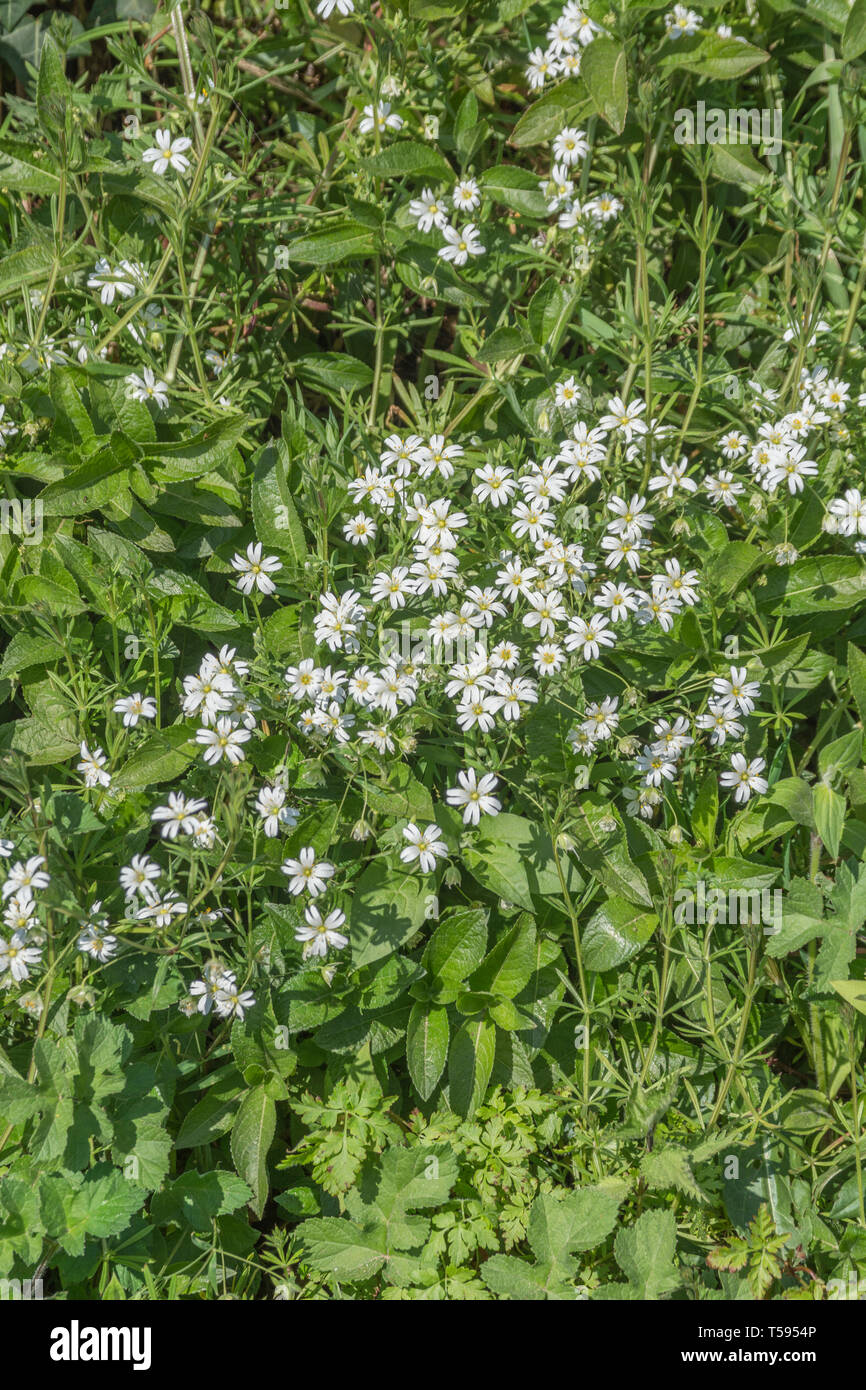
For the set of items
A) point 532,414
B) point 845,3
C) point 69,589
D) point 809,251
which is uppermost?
point 845,3

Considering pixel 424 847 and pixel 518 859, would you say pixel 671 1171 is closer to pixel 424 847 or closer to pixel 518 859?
pixel 518 859

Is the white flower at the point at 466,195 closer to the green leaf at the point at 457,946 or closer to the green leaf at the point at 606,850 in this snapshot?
the green leaf at the point at 606,850

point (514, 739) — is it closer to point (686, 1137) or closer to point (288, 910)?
point (288, 910)

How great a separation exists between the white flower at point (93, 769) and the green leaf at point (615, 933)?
1.27 metres

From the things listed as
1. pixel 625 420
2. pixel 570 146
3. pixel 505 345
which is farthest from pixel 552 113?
pixel 625 420

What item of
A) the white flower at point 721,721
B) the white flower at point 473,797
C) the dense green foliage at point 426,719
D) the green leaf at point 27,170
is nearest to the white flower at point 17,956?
the dense green foliage at point 426,719

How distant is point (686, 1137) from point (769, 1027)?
16.3 inches

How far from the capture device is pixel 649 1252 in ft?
8.36

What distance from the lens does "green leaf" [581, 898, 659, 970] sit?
109 inches

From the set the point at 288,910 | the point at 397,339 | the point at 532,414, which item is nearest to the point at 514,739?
the point at 288,910

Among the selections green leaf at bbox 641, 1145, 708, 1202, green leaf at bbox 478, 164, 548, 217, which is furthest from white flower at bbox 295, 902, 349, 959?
green leaf at bbox 478, 164, 548, 217

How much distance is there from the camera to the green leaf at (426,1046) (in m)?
2.72

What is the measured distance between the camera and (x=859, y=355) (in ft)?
10.8

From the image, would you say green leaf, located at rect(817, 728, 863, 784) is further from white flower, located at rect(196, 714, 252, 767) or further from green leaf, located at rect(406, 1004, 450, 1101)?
white flower, located at rect(196, 714, 252, 767)
